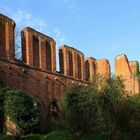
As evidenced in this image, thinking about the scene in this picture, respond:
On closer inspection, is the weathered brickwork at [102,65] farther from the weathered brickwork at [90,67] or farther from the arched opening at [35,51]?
the arched opening at [35,51]

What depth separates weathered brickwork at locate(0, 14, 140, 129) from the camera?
25.3 m

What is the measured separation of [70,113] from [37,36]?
9.26m

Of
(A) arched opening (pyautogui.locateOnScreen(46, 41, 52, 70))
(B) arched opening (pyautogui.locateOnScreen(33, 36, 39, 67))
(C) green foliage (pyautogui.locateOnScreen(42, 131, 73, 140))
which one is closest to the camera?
(C) green foliage (pyautogui.locateOnScreen(42, 131, 73, 140))

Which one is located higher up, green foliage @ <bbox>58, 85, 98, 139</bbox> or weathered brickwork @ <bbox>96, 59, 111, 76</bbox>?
weathered brickwork @ <bbox>96, 59, 111, 76</bbox>

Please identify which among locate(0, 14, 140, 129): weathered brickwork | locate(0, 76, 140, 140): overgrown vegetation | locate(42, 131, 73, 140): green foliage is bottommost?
locate(42, 131, 73, 140): green foliage

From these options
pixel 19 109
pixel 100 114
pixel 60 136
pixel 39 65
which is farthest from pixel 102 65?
pixel 100 114

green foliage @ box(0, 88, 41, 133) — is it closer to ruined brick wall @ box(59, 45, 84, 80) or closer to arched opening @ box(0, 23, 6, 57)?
arched opening @ box(0, 23, 6, 57)

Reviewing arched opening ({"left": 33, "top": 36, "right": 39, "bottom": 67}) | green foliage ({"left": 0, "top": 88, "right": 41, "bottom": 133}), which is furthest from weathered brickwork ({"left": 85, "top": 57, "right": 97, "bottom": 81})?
green foliage ({"left": 0, "top": 88, "right": 41, "bottom": 133})

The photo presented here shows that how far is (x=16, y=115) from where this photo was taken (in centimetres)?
2309

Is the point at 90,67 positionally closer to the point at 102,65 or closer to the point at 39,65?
the point at 102,65

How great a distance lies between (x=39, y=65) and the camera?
2789 centimetres

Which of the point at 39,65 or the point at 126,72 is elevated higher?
the point at 126,72

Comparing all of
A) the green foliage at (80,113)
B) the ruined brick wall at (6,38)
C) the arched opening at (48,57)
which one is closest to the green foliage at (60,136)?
the green foliage at (80,113)

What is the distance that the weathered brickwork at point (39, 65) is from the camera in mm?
25344
